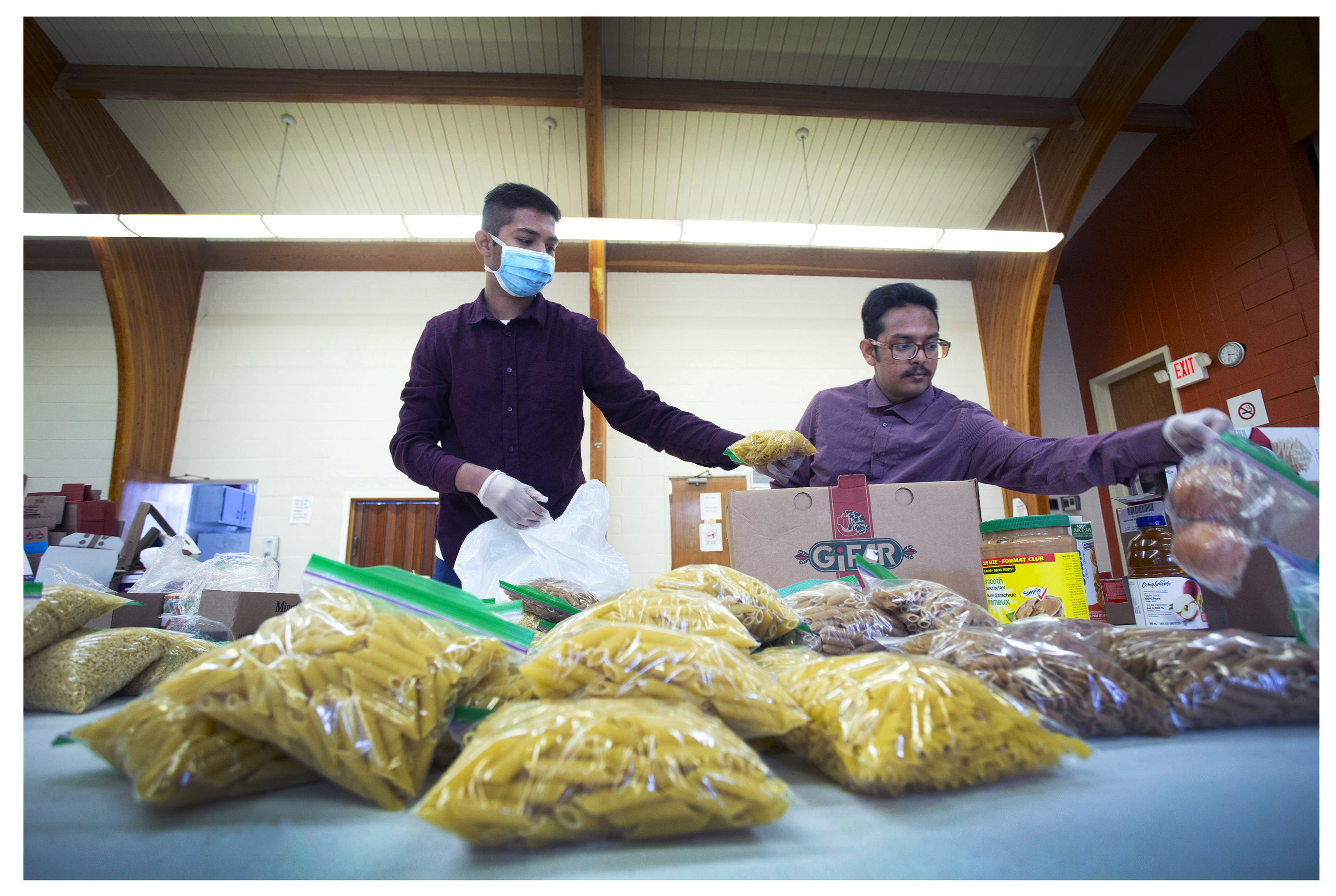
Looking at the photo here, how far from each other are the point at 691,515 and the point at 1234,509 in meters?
5.38

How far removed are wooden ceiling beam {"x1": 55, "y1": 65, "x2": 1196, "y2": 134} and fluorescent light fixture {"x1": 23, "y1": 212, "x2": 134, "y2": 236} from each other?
40.2 inches

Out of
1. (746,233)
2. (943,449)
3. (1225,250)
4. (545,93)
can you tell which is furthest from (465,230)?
(1225,250)

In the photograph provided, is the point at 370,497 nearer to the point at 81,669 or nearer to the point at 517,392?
the point at 517,392

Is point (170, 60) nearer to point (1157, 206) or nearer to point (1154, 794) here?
point (1154, 794)

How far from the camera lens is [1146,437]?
121 cm

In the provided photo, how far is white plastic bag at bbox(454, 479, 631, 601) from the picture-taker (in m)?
1.47

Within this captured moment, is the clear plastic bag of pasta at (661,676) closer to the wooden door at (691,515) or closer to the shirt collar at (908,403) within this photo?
the shirt collar at (908,403)

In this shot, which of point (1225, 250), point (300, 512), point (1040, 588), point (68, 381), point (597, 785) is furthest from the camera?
point (68, 381)

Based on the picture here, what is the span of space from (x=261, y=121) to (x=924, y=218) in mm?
6370

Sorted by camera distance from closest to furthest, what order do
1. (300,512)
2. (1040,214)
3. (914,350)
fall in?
(914,350), (1040,214), (300,512)

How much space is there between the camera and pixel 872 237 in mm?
4797

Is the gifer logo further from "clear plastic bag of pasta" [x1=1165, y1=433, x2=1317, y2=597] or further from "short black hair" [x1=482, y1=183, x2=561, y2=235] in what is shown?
"short black hair" [x1=482, y1=183, x2=561, y2=235]

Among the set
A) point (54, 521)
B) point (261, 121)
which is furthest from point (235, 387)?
point (54, 521)

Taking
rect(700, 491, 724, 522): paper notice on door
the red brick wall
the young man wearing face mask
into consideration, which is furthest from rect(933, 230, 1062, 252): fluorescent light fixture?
the young man wearing face mask
